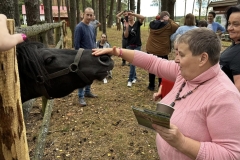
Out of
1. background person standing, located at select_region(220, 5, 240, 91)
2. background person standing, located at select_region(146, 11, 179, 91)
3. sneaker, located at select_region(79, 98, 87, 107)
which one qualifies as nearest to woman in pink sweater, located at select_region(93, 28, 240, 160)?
background person standing, located at select_region(220, 5, 240, 91)

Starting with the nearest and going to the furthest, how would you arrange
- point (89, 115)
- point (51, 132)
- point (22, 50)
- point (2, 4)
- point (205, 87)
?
point (205, 87) < point (22, 50) < point (2, 4) < point (51, 132) < point (89, 115)

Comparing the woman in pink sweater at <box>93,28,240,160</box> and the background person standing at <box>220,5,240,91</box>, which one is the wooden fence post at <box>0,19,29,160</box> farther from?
the background person standing at <box>220,5,240,91</box>

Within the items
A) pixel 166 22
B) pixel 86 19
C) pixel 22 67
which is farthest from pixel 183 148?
pixel 166 22

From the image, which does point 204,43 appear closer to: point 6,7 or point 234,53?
point 234,53

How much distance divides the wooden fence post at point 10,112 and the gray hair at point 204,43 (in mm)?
1085

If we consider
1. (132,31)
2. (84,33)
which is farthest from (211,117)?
(132,31)

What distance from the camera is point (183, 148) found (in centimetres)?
131

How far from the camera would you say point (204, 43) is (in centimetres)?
139

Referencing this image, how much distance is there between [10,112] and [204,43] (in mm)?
1248

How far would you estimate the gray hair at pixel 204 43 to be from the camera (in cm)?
139

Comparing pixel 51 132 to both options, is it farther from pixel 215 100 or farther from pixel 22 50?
pixel 215 100

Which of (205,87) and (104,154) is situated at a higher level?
(205,87)

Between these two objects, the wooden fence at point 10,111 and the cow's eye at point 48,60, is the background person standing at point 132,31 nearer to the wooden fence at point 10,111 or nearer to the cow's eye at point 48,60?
the cow's eye at point 48,60

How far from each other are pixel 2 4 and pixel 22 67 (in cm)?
204
